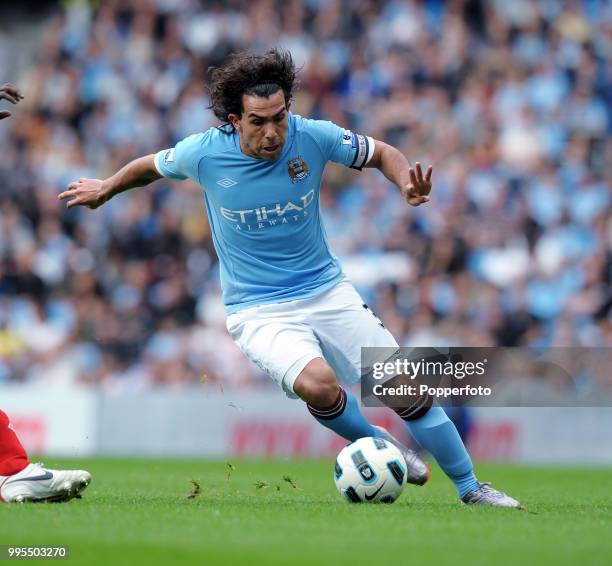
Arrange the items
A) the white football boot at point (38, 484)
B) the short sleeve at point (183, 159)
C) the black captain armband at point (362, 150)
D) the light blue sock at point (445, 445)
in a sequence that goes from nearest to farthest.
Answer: the white football boot at point (38, 484) < the light blue sock at point (445, 445) < the short sleeve at point (183, 159) < the black captain armband at point (362, 150)

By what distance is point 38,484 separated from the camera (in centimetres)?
659

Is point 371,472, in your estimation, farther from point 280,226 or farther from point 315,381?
point 280,226

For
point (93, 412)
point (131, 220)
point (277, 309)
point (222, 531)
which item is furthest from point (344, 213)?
point (222, 531)

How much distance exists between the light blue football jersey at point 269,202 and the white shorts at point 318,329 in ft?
0.23

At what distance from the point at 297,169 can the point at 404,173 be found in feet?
2.03

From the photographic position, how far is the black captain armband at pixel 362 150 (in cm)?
732

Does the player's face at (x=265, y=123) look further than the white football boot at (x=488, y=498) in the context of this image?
Yes

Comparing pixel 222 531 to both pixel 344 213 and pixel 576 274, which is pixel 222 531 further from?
pixel 344 213

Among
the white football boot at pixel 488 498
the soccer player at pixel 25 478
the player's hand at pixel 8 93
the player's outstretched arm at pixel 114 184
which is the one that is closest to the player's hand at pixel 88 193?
the player's outstretched arm at pixel 114 184

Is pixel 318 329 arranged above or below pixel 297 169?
below

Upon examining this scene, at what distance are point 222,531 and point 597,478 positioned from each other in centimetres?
613

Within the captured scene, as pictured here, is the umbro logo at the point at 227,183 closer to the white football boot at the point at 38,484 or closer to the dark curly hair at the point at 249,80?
the dark curly hair at the point at 249,80

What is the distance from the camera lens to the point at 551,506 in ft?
23.5

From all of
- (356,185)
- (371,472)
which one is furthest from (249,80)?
(356,185)
